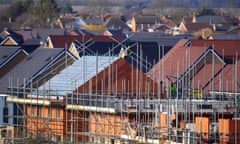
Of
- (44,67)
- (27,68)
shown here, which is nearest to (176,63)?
(44,67)

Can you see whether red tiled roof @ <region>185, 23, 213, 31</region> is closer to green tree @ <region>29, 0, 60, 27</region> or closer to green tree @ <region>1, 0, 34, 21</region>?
green tree @ <region>29, 0, 60, 27</region>

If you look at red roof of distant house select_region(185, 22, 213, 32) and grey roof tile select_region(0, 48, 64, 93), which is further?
red roof of distant house select_region(185, 22, 213, 32)

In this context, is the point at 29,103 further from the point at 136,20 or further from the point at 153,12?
the point at 153,12

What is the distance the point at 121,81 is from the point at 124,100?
9.24 feet

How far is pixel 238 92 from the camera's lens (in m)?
24.8

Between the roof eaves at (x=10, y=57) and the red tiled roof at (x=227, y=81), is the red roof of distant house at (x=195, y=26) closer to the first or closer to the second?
the roof eaves at (x=10, y=57)

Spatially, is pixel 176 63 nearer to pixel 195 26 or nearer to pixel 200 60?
pixel 200 60

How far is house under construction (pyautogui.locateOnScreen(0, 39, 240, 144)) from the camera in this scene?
2005 cm

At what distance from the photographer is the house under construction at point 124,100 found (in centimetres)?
2005

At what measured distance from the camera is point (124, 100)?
22.7 metres

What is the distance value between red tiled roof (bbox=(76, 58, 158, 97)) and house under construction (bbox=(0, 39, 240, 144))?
2cm

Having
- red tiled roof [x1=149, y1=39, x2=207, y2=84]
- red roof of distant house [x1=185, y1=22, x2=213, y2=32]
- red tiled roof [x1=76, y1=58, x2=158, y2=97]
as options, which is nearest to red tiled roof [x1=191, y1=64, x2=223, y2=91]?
red tiled roof [x1=149, y1=39, x2=207, y2=84]

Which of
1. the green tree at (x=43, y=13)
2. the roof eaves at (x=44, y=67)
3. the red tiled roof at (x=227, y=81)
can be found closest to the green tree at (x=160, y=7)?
the green tree at (x=43, y=13)

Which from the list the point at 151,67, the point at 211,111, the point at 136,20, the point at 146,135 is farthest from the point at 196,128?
the point at 136,20
